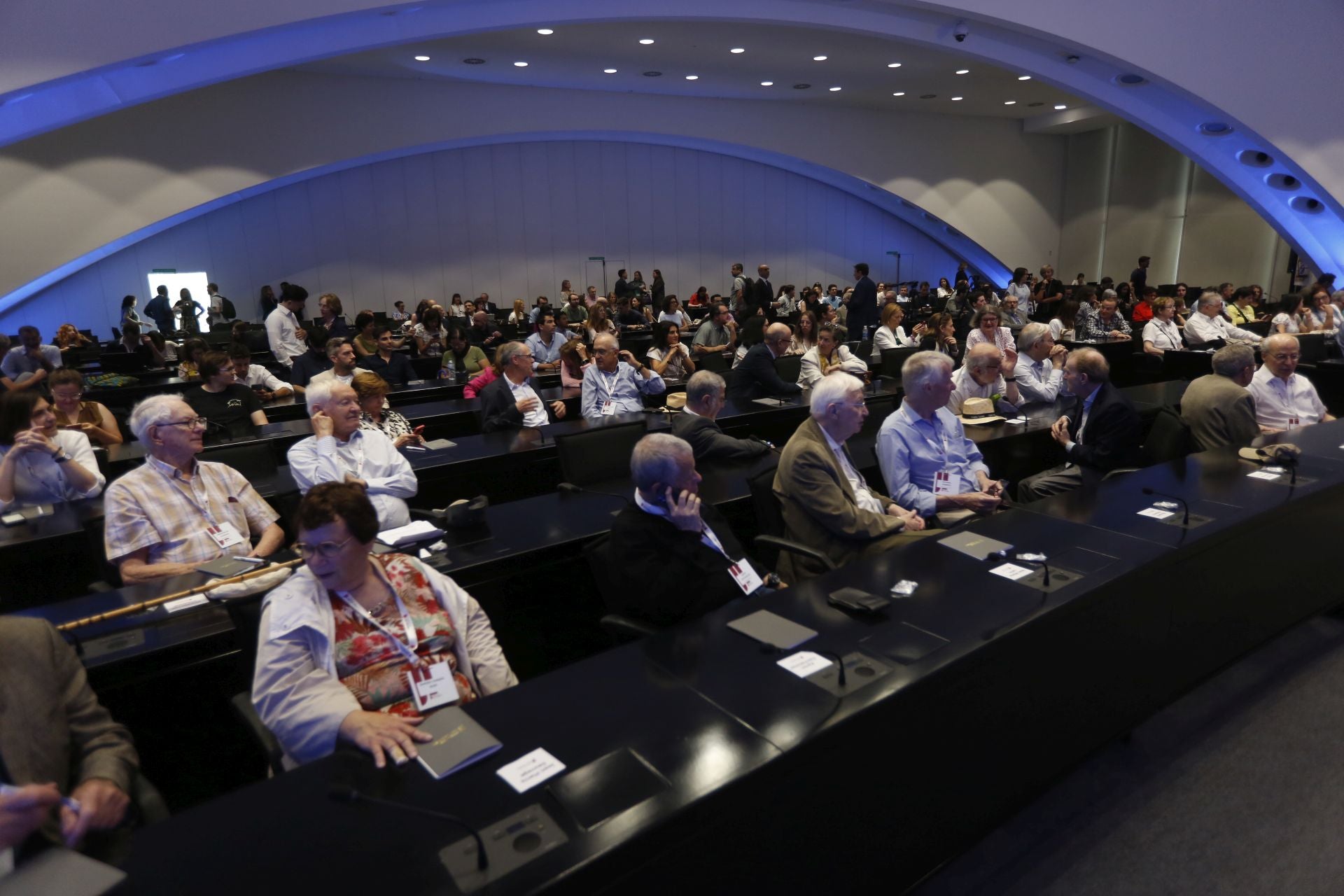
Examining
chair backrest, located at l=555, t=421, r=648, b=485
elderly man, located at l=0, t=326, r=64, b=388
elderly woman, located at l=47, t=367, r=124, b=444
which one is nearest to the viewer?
chair backrest, located at l=555, t=421, r=648, b=485

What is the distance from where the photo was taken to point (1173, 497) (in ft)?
9.71

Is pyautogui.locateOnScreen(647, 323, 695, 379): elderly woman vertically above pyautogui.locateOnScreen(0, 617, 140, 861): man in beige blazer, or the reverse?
pyautogui.locateOnScreen(647, 323, 695, 379): elderly woman

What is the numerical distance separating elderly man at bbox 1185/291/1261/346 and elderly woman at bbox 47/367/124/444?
9.83m

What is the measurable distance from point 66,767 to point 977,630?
2.10 meters

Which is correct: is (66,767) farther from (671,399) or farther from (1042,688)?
(671,399)

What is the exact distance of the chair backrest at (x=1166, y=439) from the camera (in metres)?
3.88

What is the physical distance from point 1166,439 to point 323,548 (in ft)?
12.8

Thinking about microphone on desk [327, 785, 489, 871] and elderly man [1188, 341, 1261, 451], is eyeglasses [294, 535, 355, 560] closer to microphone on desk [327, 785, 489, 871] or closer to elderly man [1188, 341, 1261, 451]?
microphone on desk [327, 785, 489, 871]

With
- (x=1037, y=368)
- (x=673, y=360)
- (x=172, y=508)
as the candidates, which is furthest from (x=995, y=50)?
(x=172, y=508)

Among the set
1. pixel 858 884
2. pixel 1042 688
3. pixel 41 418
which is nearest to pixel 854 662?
pixel 858 884

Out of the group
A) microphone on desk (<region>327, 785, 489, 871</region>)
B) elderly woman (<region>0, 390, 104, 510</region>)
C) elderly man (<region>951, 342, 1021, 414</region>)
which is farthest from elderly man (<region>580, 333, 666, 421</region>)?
microphone on desk (<region>327, 785, 489, 871</region>)

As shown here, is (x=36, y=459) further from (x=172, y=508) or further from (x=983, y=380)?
(x=983, y=380)

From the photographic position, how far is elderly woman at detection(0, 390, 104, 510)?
11.2 feet

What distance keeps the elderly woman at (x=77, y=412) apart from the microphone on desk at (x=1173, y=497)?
4921 mm
